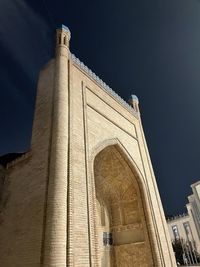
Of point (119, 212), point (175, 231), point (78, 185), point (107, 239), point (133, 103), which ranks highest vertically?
point (133, 103)

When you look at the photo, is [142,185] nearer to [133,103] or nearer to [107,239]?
[107,239]

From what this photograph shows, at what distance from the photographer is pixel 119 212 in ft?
26.1

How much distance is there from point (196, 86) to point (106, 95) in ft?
68.3

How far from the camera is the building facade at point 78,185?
3.93m

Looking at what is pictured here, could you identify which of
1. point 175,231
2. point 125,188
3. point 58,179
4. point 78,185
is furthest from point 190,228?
point 58,179

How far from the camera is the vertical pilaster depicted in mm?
3518

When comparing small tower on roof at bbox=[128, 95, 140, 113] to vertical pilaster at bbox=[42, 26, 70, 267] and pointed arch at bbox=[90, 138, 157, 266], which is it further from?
vertical pilaster at bbox=[42, 26, 70, 267]

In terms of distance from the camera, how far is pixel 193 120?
29.8 m

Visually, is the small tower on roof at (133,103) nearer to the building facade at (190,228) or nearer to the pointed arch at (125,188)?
the pointed arch at (125,188)

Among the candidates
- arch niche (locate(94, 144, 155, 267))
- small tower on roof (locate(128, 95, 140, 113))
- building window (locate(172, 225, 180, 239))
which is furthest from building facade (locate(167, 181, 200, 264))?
arch niche (locate(94, 144, 155, 267))

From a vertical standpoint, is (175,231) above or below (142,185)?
above

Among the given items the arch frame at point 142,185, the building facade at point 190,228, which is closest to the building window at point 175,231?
the building facade at point 190,228

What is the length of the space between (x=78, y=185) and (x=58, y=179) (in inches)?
20.3

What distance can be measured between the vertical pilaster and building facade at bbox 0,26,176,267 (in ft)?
0.06
